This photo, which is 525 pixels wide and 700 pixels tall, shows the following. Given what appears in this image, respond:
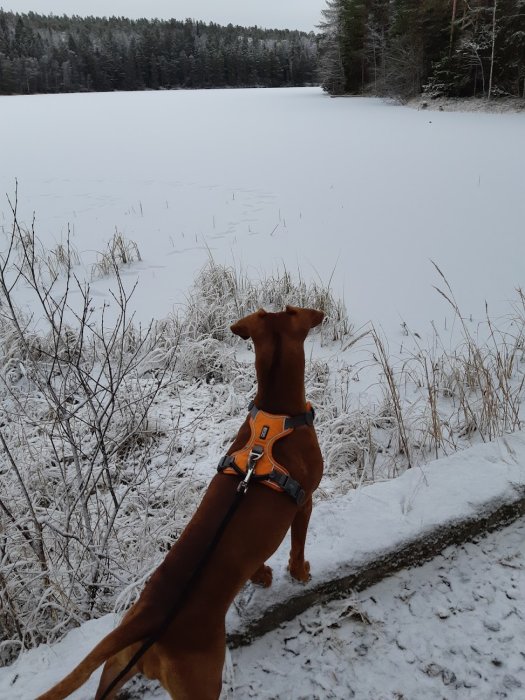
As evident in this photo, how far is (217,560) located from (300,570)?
600 millimetres

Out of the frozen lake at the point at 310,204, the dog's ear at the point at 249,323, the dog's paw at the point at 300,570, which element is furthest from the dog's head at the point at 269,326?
the frozen lake at the point at 310,204

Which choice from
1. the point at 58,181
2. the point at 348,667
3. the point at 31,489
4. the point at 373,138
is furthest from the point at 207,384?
the point at 373,138

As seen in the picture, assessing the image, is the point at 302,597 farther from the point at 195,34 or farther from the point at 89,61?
the point at 195,34

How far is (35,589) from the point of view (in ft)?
5.48

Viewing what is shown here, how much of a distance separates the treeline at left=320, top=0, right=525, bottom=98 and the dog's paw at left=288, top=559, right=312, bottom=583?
2198 centimetres

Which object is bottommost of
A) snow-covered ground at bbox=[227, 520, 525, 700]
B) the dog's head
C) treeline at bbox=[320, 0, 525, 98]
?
snow-covered ground at bbox=[227, 520, 525, 700]

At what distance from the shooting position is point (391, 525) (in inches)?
71.1

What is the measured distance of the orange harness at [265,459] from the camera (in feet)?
4.22

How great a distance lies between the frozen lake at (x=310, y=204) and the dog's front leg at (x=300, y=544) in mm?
2720

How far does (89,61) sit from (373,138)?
63.1 m

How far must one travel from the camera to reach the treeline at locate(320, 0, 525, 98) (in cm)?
1898

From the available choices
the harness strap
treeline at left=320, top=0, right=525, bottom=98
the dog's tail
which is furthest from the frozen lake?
treeline at left=320, top=0, right=525, bottom=98

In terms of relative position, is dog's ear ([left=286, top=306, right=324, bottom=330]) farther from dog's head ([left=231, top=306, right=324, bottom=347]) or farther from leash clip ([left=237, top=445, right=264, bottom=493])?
leash clip ([left=237, top=445, right=264, bottom=493])

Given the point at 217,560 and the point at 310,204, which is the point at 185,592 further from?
the point at 310,204
